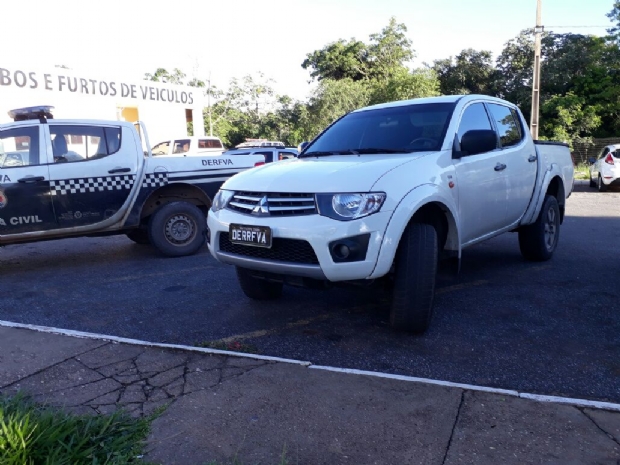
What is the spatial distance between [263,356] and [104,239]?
6.05 m

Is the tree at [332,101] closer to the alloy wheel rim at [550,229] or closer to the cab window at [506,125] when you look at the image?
the alloy wheel rim at [550,229]

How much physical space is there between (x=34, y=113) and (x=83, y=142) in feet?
2.32

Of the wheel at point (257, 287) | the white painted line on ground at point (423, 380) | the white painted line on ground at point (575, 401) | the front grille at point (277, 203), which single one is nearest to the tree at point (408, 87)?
the wheel at point (257, 287)

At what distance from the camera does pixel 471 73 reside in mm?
39469

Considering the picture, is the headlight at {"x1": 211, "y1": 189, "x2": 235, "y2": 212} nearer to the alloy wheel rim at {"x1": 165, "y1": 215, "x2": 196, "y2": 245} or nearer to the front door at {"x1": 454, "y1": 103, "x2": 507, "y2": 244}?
the front door at {"x1": 454, "y1": 103, "x2": 507, "y2": 244}

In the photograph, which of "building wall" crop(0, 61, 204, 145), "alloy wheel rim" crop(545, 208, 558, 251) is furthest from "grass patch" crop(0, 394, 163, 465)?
"building wall" crop(0, 61, 204, 145)

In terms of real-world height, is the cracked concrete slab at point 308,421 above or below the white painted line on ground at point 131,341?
below

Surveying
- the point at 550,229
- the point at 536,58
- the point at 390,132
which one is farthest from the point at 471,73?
the point at 390,132

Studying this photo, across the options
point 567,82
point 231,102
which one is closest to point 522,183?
point 567,82

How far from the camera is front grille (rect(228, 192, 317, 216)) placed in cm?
354

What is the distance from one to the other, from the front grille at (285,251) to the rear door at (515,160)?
2.43 metres

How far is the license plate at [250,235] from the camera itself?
3605 millimetres

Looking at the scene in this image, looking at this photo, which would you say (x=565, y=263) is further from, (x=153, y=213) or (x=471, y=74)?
(x=471, y=74)

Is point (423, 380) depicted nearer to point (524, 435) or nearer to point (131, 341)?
point (524, 435)
